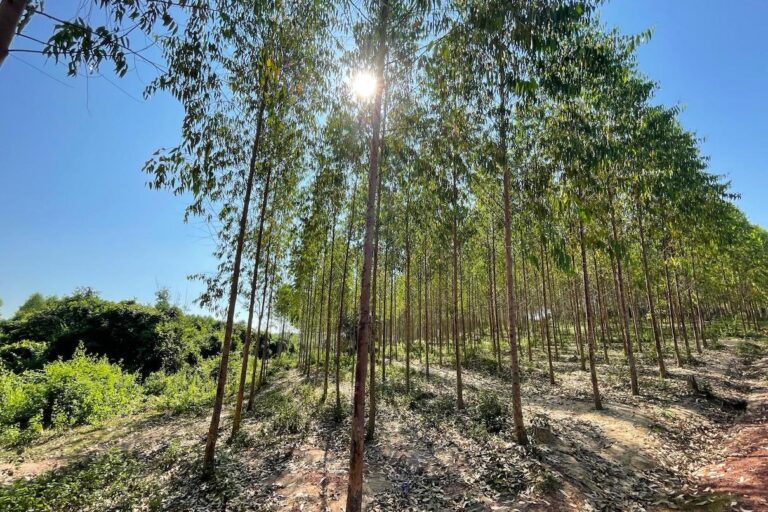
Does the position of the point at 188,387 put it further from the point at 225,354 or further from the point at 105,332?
the point at 225,354

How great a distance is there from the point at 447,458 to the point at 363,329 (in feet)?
19.5

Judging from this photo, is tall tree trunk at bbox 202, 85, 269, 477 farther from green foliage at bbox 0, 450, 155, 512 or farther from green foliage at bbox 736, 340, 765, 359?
green foliage at bbox 736, 340, 765, 359

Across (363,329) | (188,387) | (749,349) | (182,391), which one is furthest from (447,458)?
(749,349)

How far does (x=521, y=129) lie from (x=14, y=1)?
10.6m

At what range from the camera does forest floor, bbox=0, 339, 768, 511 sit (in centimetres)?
737

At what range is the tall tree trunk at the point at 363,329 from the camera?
18.6 feet

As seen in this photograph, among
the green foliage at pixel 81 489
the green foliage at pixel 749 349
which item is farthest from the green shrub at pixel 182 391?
the green foliage at pixel 749 349

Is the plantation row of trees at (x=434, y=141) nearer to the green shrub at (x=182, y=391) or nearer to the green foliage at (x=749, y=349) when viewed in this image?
the green shrub at (x=182, y=391)

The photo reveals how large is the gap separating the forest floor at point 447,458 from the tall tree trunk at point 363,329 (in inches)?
97.4

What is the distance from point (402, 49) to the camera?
7.21 m

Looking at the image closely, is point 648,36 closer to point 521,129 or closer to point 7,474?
point 521,129

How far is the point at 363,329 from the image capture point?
6.07 metres

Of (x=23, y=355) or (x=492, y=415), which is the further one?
(x=23, y=355)

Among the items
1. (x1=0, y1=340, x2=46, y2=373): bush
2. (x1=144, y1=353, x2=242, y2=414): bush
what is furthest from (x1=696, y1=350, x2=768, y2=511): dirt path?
(x1=0, y1=340, x2=46, y2=373): bush
